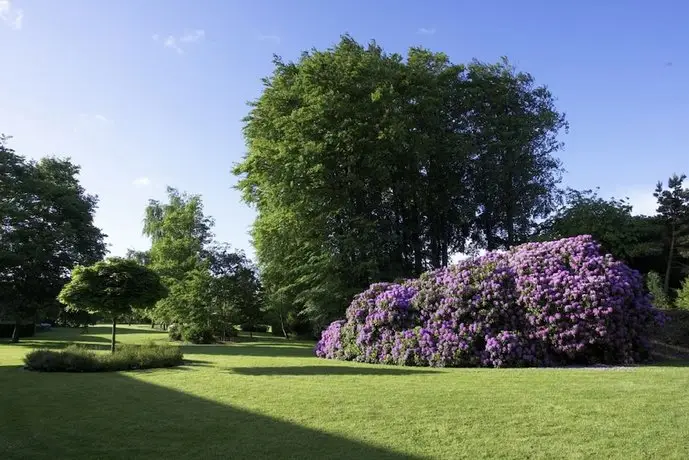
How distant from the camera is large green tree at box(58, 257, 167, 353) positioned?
1630cm

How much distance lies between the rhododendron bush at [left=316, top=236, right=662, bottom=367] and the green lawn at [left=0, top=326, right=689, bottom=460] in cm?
370

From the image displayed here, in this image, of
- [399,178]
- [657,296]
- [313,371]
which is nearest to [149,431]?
[313,371]

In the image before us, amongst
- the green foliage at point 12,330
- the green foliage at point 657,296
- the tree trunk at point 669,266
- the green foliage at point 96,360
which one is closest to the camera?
the green foliage at point 96,360

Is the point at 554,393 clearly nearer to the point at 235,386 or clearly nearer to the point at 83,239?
the point at 235,386

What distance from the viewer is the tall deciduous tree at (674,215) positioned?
32.6 m

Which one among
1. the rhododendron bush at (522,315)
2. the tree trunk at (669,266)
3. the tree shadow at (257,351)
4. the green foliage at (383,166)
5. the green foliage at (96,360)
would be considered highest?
the green foliage at (383,166)

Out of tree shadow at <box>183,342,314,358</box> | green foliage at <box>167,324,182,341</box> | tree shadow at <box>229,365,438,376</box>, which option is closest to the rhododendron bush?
tree shadow at <box>229,365,438,376</box>

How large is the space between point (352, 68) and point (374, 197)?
7101mm

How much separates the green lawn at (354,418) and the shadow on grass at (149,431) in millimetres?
16

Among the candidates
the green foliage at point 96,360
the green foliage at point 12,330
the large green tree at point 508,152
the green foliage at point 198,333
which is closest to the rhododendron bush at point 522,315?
the green foliage at point 96,360

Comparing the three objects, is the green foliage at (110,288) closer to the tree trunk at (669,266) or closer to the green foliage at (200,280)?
the green foliage at (200,280)

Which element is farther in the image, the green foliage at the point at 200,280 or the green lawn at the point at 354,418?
the green foliage at the point at 200,280

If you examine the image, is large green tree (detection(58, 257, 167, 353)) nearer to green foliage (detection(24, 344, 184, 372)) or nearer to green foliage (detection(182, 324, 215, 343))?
green foliage (detection(24, 344, 184, 372))

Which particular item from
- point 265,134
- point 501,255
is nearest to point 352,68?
point 265,134
